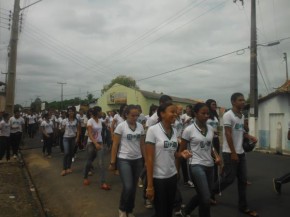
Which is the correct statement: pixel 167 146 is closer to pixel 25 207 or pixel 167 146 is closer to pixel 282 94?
pixel 25 207

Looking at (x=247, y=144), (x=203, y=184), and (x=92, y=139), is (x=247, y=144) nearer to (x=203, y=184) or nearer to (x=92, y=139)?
(x=203, y=184)

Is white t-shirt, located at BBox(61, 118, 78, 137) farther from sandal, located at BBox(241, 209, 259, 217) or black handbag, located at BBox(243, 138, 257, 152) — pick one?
sandal, located at BBox(241, 209, 259, 217)

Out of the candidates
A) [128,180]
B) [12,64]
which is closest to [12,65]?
[12,64]

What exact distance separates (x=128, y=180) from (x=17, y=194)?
3.80 meters

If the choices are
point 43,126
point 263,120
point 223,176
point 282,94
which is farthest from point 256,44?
point 223,176

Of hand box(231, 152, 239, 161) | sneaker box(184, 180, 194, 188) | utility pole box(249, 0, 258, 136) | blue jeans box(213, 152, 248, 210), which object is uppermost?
utility pole box(249, 0, 258, 136)

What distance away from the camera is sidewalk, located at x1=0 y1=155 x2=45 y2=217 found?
22.1ft

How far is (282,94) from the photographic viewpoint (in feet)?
60.6

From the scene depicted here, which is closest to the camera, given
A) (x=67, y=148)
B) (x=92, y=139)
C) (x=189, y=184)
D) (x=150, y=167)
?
(x=150, y=167)

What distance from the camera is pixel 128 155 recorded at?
18.9 ft

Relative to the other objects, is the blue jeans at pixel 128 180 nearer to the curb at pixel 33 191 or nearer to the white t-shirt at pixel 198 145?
the white t-shirt at pixel 198 145

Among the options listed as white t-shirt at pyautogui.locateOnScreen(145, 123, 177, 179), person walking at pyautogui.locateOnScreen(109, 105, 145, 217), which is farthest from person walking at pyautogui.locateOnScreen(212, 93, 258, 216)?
white t-shirt at pyautogui.locateOnScreen(145, 123, 177, 179)

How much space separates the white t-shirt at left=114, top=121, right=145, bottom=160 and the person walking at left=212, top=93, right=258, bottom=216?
4.90 feet

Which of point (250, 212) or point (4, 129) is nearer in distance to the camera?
point (250, 212)
